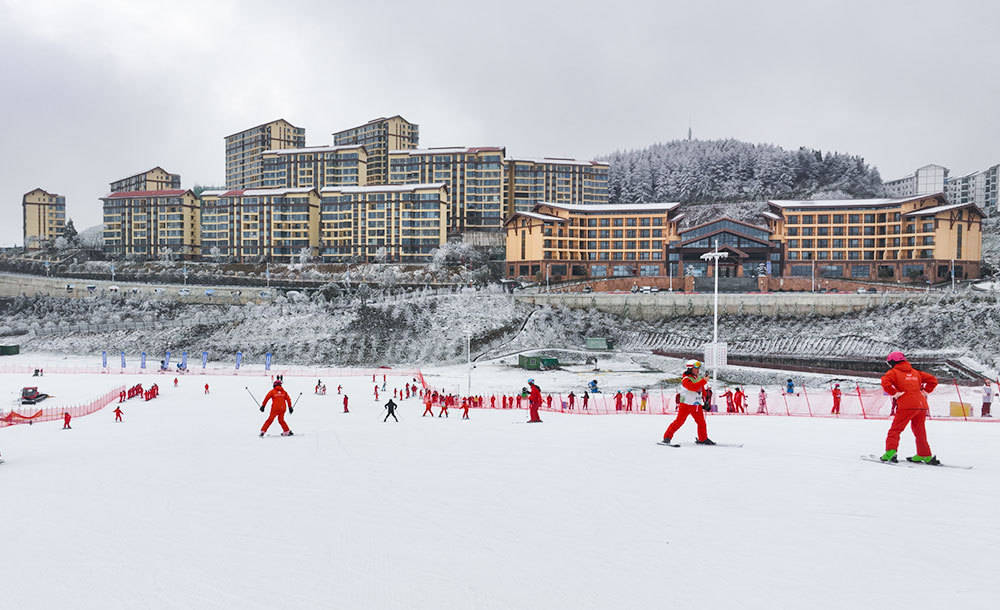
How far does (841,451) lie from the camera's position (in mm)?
13102

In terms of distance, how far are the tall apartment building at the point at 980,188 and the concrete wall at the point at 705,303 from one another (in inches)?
4939

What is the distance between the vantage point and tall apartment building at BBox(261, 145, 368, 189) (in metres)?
137

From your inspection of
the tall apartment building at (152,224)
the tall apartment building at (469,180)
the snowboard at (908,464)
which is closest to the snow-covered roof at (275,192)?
the tall apartment building at (152,224)

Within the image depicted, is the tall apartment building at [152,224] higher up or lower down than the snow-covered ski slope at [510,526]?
higher up

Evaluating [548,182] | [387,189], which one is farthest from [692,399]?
[548,182]

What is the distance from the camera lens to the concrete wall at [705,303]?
6762 centimetres

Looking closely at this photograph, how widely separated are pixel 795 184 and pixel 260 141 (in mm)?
138574

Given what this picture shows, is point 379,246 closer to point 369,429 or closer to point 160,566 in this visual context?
point 369,429

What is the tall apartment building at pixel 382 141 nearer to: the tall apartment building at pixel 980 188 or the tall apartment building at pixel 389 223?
the tall apartment building at pixel 389 223

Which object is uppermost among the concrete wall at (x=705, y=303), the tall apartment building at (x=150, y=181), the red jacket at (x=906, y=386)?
the tall apartment building at (x=150, y=181)

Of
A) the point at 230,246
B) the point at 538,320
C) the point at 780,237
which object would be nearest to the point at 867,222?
the point at 780,237

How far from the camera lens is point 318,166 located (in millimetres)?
137750

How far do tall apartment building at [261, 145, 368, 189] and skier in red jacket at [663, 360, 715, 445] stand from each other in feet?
429

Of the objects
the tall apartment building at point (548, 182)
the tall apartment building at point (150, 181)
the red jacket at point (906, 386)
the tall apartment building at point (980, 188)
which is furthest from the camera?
the tall apartment building at point (980, 188)
